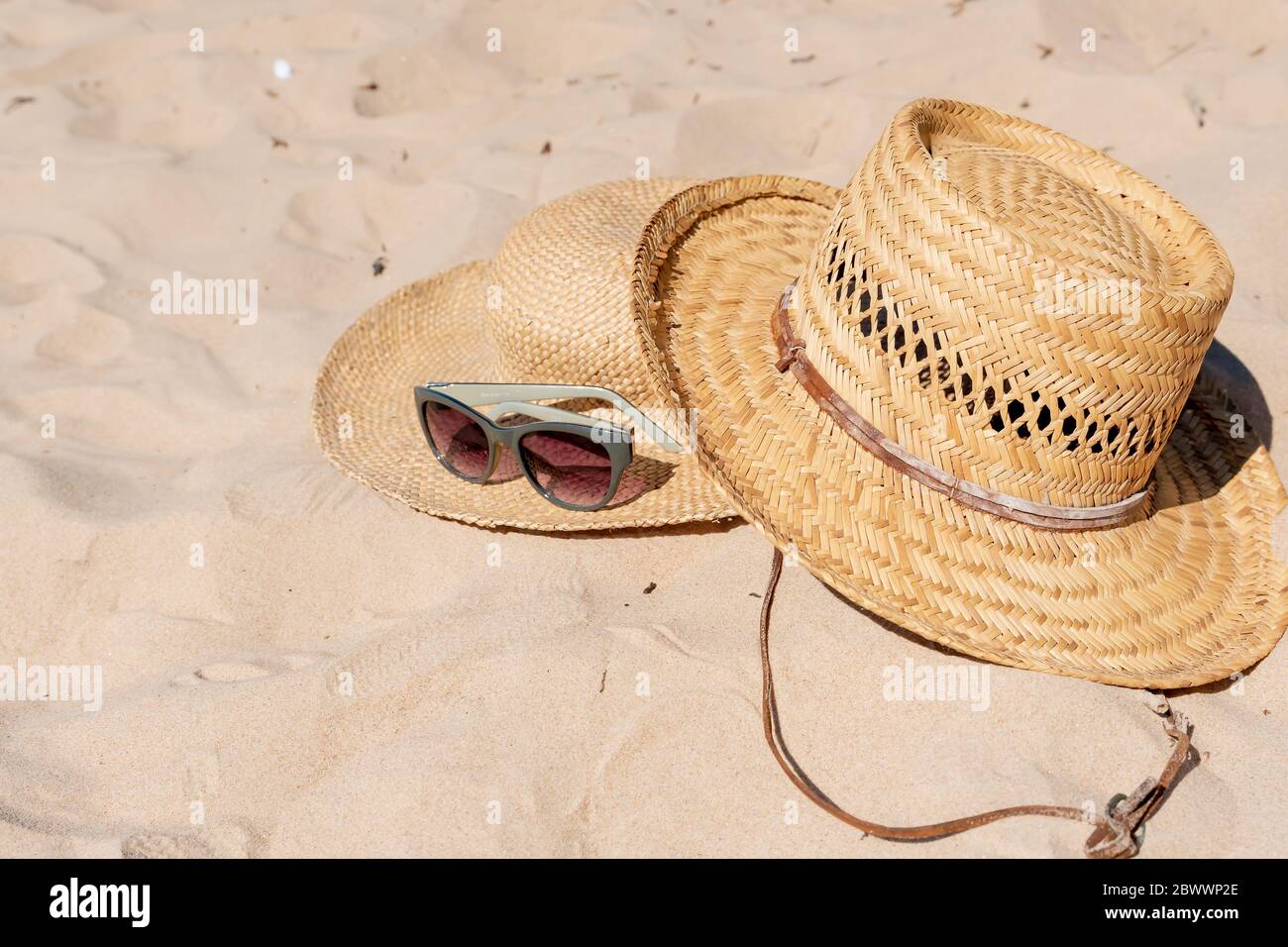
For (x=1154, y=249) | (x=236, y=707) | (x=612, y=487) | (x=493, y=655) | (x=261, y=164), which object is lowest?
(x=236, y=707)

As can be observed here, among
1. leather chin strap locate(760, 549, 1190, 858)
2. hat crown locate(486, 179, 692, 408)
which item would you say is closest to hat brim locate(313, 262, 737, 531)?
hat crown locate(486, 179, 692, 408)

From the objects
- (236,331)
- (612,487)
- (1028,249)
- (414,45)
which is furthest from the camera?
(414,45)

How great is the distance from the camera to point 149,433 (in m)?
3.05

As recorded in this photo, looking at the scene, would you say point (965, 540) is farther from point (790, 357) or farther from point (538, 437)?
point (538, 437)

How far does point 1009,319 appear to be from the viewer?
1.75m

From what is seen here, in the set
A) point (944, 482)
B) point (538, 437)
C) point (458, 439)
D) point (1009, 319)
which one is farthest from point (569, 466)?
point (1009, 319)

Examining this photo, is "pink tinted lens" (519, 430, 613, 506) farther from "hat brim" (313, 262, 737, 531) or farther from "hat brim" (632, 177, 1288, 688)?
"hat brim" (632, 177, 1288, 688)

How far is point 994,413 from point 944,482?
0.16 m

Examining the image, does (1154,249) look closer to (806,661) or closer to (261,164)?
(806,661)

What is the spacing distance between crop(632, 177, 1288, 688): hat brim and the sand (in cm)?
12

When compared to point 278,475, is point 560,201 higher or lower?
higher

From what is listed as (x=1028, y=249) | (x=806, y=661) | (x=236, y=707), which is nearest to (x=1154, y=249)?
(x=1028, y=249)

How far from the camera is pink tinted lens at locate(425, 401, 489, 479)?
2520mm

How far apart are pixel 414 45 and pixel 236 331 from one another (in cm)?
195
